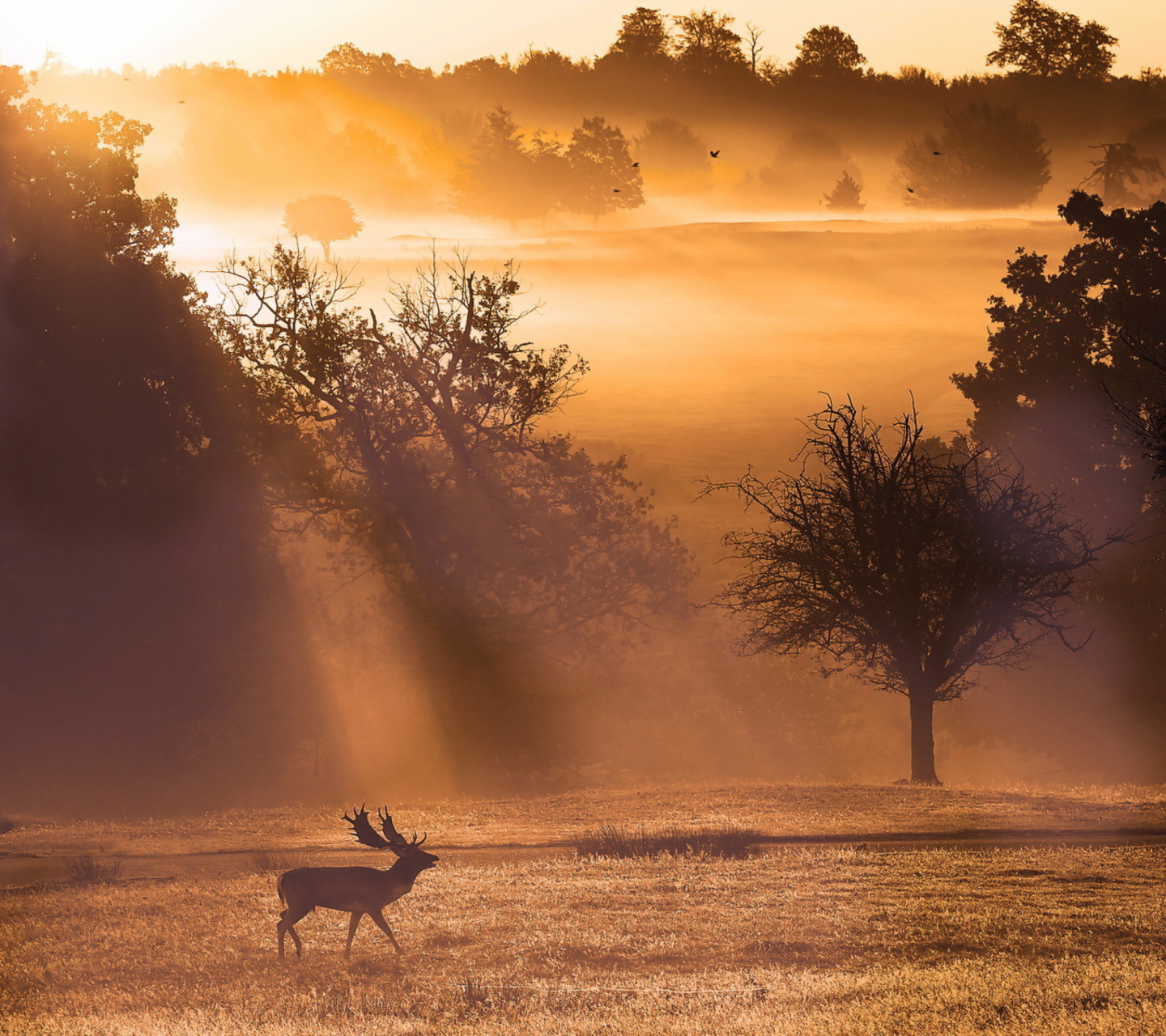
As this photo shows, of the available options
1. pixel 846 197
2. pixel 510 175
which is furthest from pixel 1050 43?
pixel 510 175

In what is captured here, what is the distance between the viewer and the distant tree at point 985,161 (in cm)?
16088

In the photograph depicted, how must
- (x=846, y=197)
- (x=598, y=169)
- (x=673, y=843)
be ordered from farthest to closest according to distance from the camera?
(x=846, y=197)
(x=598, y=169)
(x=673, y=843)

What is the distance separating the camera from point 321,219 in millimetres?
130250

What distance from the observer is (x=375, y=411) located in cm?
4319

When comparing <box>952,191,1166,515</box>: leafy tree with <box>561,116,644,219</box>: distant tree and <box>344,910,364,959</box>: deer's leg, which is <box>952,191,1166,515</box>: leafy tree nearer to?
<box>344,910,364,959</box>: deer's leg

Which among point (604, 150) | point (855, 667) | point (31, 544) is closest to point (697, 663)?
point (855, 667)

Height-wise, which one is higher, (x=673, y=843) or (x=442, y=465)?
(x=442, y=465)

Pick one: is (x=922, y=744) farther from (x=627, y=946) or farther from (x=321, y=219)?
(x=321, y=219)

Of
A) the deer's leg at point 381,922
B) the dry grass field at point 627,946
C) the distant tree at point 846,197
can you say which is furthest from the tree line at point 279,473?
the distant tree at point 846,197

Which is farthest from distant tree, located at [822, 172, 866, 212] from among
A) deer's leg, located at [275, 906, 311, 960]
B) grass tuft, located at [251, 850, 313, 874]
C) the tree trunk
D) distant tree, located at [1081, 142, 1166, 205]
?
deer's leg, located at [275, 906, 311, 960]

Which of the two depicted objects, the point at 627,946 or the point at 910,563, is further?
the point at 910,563

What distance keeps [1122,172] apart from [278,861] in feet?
419

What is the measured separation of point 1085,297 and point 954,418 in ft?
136

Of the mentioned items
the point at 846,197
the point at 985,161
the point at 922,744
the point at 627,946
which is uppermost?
the point at 846,197
